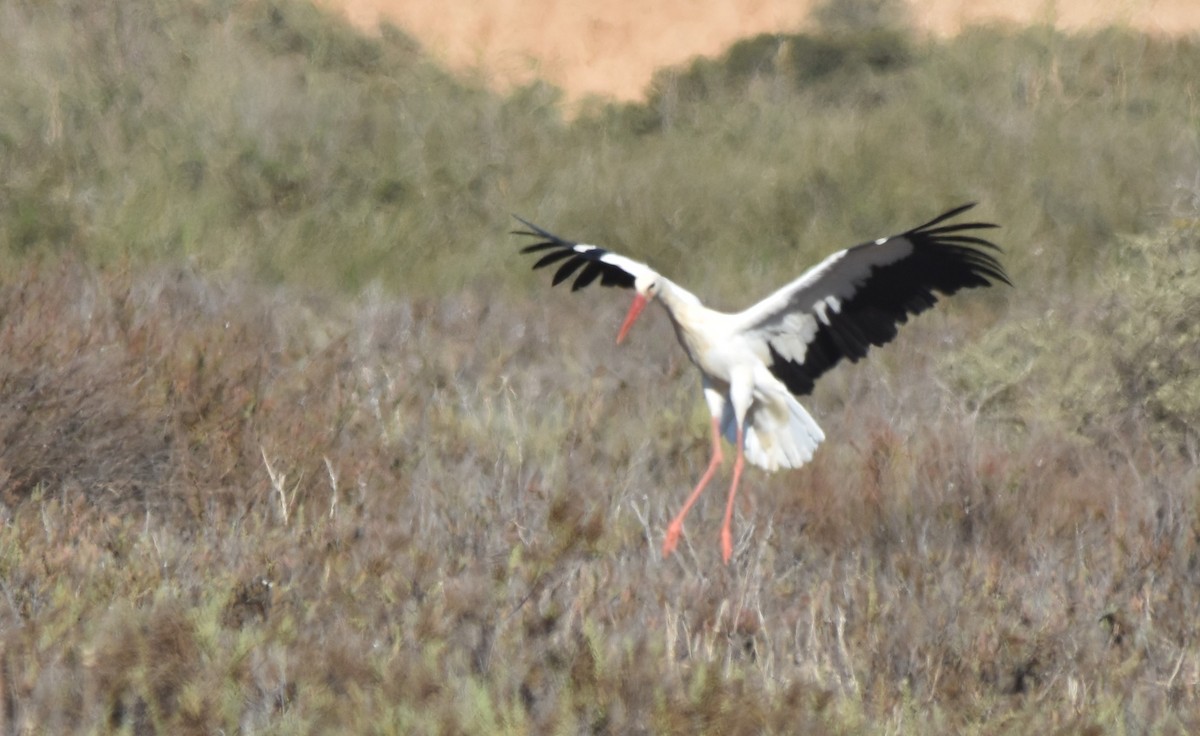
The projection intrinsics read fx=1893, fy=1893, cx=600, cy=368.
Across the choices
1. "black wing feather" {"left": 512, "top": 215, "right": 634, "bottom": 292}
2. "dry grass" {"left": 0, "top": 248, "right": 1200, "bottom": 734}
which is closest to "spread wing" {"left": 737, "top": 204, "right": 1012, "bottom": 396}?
"dry grass" {"left": 0, "top": 248, "right": 1200, "bottom": 734}

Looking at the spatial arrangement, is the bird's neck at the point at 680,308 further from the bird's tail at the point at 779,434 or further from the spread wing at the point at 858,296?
the bird's tail at the point at 779,434

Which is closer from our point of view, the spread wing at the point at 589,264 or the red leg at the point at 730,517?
the red leg at the point at 730,517

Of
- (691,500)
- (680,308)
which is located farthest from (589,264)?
(691,500)

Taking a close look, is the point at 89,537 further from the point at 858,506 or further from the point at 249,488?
the point at 858,506

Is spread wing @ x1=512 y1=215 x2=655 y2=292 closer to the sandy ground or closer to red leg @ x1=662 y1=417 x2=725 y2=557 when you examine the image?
red leg @ x1=662 y1=417 x2=725 y2=557

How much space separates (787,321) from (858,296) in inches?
12.2

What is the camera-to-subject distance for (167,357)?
6.04m

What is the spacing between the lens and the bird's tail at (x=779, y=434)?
705cm

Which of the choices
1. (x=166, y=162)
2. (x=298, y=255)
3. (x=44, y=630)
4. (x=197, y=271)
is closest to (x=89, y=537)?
(x=44, y=630)

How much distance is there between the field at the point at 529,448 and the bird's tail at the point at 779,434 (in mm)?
129

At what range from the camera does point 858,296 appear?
22.1 feet

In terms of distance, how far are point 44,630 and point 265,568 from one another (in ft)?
2.35

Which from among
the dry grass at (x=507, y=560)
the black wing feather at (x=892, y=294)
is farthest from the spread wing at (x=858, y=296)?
the dry grass at (x=507, y=560)

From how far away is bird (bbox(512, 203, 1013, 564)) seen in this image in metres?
6.49
